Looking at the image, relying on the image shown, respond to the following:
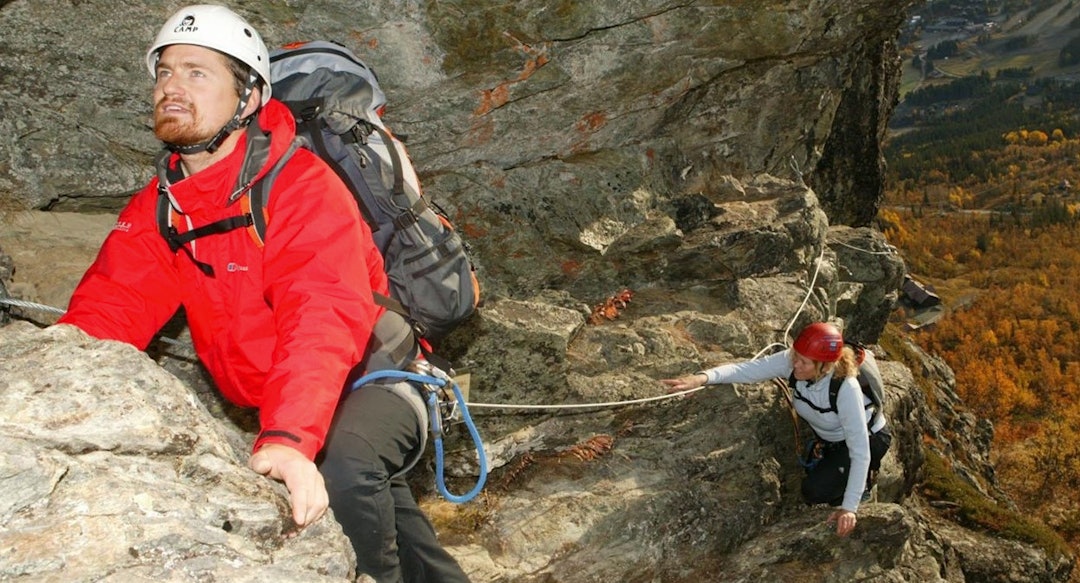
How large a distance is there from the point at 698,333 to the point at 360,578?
7778mm

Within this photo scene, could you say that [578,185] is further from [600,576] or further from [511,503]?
[600,576]

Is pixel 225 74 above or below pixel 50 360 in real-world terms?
above

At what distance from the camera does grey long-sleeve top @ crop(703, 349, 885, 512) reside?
10.1m

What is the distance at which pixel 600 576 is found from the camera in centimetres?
869

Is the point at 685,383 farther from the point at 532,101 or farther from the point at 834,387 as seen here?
the point at 532,101

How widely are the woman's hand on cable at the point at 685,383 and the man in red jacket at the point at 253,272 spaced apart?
5.48 m

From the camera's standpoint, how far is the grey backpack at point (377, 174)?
562 centimetres

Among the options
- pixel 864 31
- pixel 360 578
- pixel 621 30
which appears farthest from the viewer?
pixel 864 31

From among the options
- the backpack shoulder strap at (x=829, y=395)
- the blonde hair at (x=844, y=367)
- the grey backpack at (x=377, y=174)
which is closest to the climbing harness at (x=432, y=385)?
the grey backpack at (x=377, y=174)

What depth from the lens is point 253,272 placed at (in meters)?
4.70

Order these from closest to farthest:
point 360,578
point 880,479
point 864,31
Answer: point 360,578 → point 880,479 → point 864,31

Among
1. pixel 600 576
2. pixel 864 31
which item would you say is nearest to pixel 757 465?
pixel 600 576

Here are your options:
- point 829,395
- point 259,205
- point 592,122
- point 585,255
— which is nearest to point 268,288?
point 259,205

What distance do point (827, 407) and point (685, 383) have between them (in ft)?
5.97
